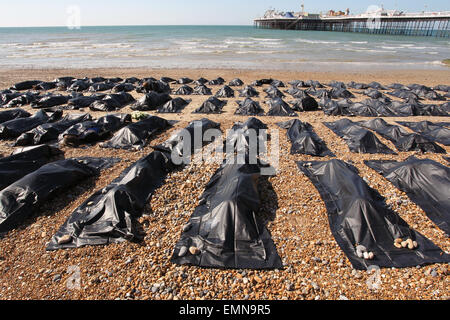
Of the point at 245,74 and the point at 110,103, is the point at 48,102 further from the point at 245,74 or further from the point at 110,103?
the point at 245,74

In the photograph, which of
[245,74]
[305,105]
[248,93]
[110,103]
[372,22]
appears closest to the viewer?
[305,105]

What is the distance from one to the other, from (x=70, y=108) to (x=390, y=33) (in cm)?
11480

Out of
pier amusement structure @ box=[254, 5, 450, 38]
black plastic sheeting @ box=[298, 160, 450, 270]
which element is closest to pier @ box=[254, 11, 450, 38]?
pier amusement structure @ box=[254, 5, 450, 38]

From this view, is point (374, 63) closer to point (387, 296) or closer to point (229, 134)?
point (229, 134)

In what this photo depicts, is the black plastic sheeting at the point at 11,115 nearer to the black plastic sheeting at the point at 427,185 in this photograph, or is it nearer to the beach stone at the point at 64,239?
the beach stone at the point at 64,239

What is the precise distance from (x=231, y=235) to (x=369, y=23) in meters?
118

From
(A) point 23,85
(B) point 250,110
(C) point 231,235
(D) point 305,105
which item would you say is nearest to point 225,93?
(B) point 250,110

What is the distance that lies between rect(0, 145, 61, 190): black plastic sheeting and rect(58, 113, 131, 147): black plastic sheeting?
3.03ft

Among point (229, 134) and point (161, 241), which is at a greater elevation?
point (229, 134)

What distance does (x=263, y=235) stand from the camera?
5559 mm

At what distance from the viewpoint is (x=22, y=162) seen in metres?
8.25

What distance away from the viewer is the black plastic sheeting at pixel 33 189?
19.9 ft

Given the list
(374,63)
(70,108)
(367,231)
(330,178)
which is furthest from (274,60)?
(367,231)

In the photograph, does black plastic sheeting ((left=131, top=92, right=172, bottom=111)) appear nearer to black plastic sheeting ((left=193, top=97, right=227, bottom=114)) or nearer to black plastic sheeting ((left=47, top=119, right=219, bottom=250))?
black plastic sheeting ((left=193, top=97, right=227, bottom=114))
